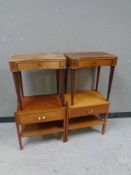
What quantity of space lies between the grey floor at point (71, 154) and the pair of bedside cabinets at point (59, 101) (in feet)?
→ 0.39

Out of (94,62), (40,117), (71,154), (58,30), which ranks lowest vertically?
(71,154)

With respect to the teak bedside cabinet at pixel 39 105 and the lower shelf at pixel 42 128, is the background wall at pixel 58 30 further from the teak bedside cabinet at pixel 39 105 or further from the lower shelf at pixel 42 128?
the lower shelf at pixel 42 128

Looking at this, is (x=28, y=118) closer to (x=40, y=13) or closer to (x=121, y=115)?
(x=40, y=13)

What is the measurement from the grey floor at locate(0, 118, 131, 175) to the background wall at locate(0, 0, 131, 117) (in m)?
0.59

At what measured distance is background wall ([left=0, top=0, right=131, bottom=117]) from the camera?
1.59 metres

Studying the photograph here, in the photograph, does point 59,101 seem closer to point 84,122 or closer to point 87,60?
point 84,122

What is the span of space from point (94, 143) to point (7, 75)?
4.00 feet

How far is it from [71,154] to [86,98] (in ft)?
1.96

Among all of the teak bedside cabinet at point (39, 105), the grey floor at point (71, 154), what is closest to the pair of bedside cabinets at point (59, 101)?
the teak bedside cabinet at point (39, 105)

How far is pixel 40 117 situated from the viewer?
1.55 m

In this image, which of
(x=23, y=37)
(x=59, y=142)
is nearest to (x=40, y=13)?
(x=23, y=37)

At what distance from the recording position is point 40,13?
1598mm

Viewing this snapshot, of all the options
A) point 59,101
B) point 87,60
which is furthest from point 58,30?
point 59,101

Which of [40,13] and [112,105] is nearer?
[40,13]
